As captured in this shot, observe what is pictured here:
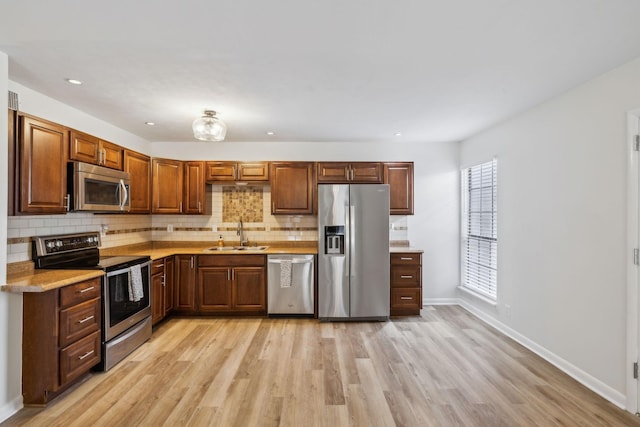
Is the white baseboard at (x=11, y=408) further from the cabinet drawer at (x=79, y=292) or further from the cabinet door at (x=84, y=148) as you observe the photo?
the cabinet door at (x=84, y=148)

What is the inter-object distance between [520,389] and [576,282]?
40.1 inches

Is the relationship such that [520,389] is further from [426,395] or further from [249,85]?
[249,85]

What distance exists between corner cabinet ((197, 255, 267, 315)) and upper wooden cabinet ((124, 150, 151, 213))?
997mm

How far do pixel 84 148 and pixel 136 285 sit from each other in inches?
55.4

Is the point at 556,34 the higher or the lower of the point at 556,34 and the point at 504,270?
the higher

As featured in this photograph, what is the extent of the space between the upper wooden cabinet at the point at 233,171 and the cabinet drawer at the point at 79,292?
86.7 inches

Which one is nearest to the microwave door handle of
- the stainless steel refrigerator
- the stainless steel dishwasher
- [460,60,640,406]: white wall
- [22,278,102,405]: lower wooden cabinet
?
[22,278,102,405]: lower wooden cabinet

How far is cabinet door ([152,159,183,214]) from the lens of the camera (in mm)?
4520

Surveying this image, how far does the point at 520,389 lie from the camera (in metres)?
2.66

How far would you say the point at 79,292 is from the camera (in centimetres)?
266

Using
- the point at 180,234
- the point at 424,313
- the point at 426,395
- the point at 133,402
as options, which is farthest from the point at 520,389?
the point at 180,234

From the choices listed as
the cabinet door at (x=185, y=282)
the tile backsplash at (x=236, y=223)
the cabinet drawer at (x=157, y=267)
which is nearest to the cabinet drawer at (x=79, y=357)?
the cabinet drawer at (x=157, y=267)

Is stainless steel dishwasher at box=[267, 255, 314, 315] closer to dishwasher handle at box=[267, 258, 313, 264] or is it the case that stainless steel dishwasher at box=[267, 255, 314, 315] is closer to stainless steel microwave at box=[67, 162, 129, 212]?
dishwasher handle at box=[267, 258, 313, 264]

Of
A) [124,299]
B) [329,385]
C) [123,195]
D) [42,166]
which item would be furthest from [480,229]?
[42,166]
